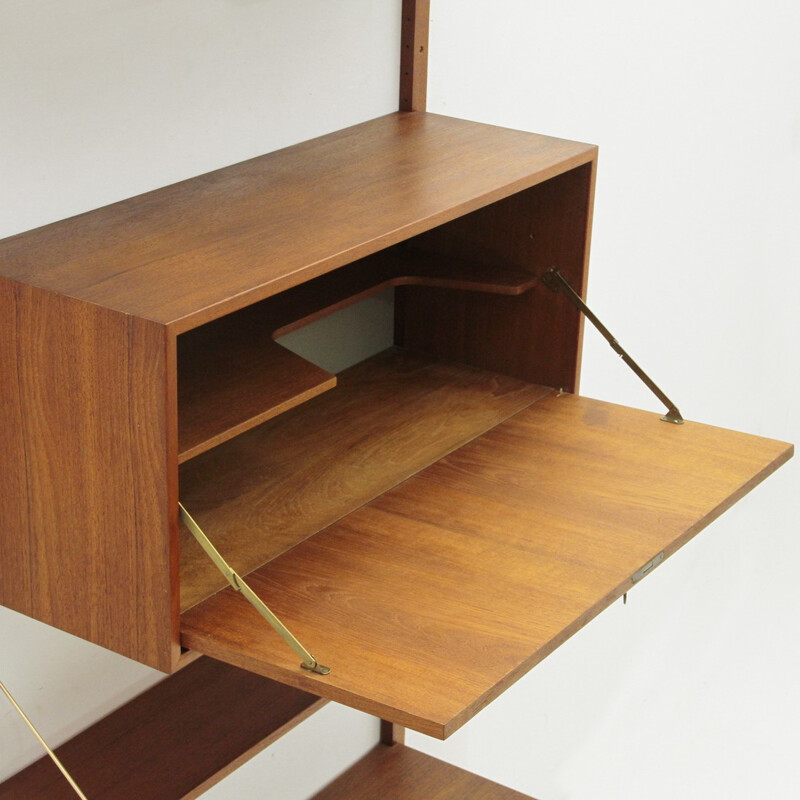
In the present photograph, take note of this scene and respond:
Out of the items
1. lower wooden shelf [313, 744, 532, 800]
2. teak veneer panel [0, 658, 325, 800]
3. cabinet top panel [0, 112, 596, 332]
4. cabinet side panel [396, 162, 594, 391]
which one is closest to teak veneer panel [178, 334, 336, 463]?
cabinet top panel [0, 112, 596, 332]

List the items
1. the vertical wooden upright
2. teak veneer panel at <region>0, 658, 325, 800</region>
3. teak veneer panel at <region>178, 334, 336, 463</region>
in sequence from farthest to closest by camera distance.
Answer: the vertical wooden upright → teak veneer panel at <region>0, 658, 325, 800</region> → teak veneer panel at <region>178, 334, 336, 463</region>

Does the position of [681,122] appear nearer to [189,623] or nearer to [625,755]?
[625,755]

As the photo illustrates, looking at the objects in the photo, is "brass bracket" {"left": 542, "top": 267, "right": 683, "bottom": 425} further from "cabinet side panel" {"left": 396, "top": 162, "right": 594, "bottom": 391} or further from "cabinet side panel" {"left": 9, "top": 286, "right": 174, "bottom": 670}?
"cabinet side panel" {"left": 9, "top": 286, "right": 174, "bottom": 670}

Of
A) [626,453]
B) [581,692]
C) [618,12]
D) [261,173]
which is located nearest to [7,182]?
[261,173]

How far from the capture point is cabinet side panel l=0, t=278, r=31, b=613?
59.1 inches

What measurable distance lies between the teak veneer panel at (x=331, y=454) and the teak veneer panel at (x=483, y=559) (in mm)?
38

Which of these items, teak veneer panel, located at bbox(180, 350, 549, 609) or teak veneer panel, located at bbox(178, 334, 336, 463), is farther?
teak veneer panel, located at bbox(180, 350, 549, 609)

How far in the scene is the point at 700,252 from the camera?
10.1ft

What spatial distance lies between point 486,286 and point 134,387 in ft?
2.54

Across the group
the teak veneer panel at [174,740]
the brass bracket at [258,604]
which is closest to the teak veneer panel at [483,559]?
the brass bracket at [258,604]

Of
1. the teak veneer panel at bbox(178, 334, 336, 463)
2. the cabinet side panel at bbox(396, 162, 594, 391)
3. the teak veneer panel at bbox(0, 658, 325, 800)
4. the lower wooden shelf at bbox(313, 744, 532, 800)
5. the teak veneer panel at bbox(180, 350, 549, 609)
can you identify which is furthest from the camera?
the lower wooden shelf at bbox(313, 744, 532, 800)

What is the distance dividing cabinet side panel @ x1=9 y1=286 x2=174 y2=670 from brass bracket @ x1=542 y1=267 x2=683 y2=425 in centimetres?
77

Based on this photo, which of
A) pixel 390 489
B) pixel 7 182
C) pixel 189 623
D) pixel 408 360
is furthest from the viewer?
pixel 408 360

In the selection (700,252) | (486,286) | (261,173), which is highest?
(261,173)
